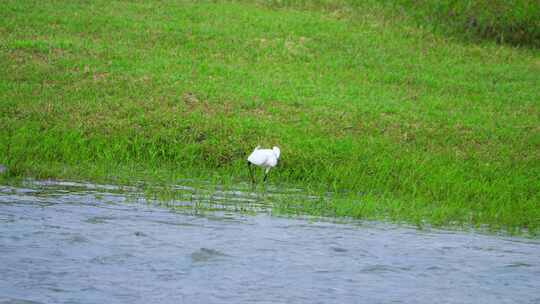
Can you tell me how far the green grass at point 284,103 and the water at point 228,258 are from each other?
131 cm

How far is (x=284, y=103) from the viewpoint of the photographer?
18328 millimetres

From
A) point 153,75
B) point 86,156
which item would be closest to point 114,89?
point 153,75

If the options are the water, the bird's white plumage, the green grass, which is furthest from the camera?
the green grass

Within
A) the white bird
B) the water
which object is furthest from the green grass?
the water

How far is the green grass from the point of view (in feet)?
44.8

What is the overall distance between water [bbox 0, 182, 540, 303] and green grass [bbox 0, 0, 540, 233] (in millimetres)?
1311

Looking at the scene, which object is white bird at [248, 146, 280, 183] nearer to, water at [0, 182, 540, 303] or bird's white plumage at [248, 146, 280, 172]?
bird's white plumage at [248, 146, 280, 172]

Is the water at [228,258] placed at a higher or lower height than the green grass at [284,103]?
lower

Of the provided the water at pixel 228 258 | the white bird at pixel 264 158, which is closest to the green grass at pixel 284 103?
the white bird at pixel 264 158

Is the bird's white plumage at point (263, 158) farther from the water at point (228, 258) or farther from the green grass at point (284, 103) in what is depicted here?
the water at point (228, 258)

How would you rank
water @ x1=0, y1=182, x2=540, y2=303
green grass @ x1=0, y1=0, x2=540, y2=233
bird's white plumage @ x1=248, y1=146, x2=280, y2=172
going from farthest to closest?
green grass @ x1=0, y1=0, x2=540, y2=233
bird's white plumage @ x1=248, y1=146, x2=280, y2=172
water @ x1=0, y1=182, x2=540, y2=303

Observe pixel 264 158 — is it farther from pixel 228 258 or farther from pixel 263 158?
pixel 228 258

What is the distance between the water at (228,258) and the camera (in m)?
7.98

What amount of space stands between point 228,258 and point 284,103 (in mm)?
9475
